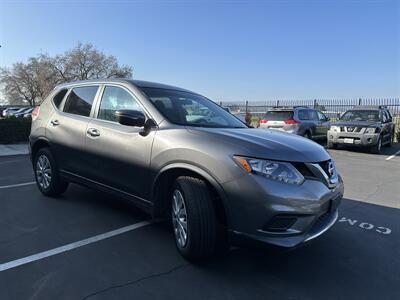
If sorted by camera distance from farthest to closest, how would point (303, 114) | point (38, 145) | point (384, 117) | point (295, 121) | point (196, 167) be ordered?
point (384, 117), point (303, 114), point (295, 121), point (38, 145), point (196, 167)

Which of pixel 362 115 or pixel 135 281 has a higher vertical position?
pixel 362 115

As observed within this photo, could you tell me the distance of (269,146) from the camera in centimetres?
298

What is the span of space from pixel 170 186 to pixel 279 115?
1028cm

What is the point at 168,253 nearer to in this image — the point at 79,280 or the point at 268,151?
the point at 79,280

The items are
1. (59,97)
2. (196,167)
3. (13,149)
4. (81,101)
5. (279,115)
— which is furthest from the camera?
(279,115)

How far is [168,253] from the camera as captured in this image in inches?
136

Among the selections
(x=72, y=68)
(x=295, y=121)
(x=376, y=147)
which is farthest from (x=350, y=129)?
(x=72, y=68)

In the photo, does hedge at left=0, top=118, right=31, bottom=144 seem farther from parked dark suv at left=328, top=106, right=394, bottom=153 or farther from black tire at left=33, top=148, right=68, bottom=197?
parked dark suv at left=328, top=106, right=394, bottom=153

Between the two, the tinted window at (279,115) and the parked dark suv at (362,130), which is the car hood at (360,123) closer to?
the parked dark suv at (362,130)

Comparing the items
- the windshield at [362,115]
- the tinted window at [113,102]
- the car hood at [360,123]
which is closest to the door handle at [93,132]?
the tinted window at [113,102]

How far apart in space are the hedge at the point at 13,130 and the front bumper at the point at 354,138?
1158 cm

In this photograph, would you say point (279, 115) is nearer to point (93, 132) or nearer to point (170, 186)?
point (93, 132)

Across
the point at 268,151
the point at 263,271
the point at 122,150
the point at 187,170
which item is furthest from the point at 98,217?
the point at 268,151

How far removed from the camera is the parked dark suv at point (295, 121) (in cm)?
1273
